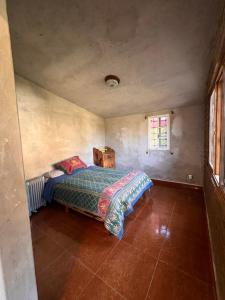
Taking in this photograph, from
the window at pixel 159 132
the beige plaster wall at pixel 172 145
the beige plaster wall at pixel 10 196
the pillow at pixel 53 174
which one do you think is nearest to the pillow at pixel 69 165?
the pillow at pixel 53 174

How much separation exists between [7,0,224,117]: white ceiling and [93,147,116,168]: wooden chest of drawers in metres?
1.95

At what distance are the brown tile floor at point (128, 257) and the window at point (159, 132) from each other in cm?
181

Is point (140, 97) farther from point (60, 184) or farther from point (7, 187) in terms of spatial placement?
point (7, 187)

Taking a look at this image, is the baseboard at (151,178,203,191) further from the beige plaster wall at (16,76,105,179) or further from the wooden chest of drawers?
the beige plaster wall at (16,76,105,179)

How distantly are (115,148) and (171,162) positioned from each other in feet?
6.12

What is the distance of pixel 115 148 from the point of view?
4.56 metres

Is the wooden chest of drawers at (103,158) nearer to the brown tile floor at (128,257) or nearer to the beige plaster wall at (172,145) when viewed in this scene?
the beige plaster wall at (172,145)

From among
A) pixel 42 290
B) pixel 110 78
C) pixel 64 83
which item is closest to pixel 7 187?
pixel 42 290

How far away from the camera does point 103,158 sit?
4.03m

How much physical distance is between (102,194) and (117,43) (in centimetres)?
206

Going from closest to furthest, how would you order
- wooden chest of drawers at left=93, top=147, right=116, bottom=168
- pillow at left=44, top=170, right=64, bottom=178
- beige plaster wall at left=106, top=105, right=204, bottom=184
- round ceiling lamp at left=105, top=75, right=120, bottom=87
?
round ceiling lamp at left=105, top=75, right=120, bottom=87 → pillow at left=44, top=170, right=64, bottom=178 → beige plaster wall at left=106, top=105, right=204, bottom=184 → wooden chest of drawers at left=93, top=147, right=116, bottom=168

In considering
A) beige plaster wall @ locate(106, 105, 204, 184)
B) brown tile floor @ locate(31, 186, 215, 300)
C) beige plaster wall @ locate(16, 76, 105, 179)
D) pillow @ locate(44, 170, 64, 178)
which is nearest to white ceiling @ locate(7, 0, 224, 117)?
beige plaster wall @ locate(16, 76, 105, 179)

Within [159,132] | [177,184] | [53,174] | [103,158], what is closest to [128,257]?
[53,174]

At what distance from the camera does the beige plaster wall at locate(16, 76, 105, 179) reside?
255 centimetres
